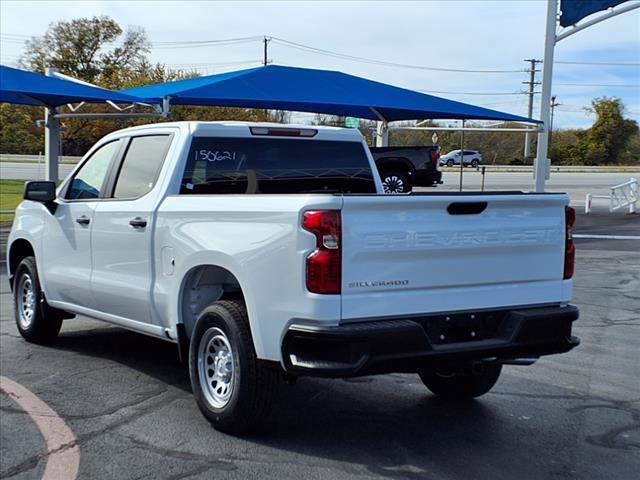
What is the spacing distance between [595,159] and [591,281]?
62.7 m

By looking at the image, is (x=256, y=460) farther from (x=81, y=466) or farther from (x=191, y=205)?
(x=191, y=205)

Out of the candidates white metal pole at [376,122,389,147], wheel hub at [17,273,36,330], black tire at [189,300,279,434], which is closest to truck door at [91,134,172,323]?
black tire at [189,300,279,434]

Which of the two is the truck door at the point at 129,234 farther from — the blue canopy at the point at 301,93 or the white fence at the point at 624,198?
the white fence at the point at 624,198

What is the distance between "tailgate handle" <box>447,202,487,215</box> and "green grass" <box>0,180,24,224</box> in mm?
17237

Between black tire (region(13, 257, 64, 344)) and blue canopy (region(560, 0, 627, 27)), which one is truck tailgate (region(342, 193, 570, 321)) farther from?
blue canopy (region(560, 0, 627, 27))

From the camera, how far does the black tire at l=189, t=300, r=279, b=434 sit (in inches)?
185

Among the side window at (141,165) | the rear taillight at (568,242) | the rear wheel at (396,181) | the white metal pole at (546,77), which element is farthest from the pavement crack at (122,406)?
the white metal pole at (546,77)

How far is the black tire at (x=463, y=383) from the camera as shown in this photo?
18.9ft

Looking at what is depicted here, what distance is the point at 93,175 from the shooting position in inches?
267

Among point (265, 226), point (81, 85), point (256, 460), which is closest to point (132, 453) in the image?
point (256, 460)

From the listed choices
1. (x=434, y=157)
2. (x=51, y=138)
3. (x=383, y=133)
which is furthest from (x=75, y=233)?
(x=434, y=157)

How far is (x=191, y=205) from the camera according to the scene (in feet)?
17.3

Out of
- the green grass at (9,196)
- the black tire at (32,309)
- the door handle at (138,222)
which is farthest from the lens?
the green grass at (9,196)

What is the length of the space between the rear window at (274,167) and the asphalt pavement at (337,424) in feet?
5.24
